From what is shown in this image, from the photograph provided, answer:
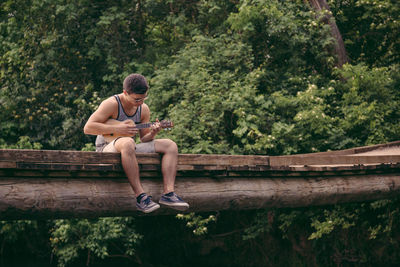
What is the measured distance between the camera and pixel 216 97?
878 cm

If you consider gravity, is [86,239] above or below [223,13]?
below

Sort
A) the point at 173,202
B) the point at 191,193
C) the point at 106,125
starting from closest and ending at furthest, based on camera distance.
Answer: the point at 173,202 < the point at 106,125 < the point at 191,193

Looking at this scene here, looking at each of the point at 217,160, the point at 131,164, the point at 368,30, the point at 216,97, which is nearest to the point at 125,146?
the point at 131,164

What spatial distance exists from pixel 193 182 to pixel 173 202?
Answer: 0.49 meters

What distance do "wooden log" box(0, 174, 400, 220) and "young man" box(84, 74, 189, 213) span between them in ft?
0.57

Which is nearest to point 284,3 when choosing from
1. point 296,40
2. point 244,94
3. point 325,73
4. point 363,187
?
point 296,40

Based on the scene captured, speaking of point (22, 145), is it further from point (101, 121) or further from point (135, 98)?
point (135, 98)

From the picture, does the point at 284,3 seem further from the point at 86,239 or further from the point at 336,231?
the point at 86,239

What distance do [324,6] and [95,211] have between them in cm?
777

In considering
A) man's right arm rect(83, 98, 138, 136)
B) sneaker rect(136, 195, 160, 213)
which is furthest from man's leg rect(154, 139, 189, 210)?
man's right arm rect(83, 98, 138, 136)

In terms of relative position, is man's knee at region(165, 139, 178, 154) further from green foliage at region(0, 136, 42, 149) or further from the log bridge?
green foliage at region(0, 136, 42, 149)

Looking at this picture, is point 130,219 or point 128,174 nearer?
point 128,174

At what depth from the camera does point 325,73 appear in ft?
33.4

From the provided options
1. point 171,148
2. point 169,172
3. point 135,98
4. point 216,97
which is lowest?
point 169,172
